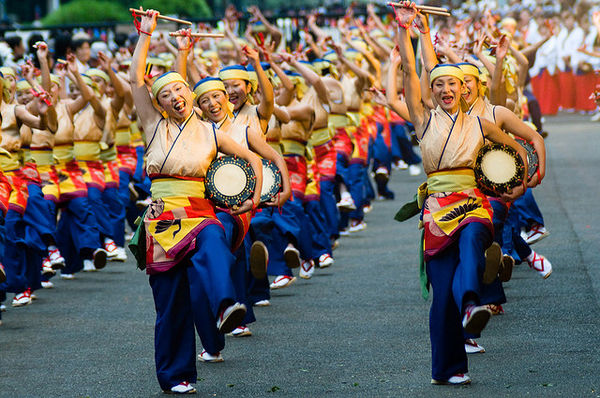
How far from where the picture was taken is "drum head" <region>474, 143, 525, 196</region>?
706cm

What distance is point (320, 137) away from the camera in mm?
12562

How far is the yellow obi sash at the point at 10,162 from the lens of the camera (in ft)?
33.0

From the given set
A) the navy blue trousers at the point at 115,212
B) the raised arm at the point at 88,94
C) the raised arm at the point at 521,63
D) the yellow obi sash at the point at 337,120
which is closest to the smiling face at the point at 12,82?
the raised arm at the point at 88,94

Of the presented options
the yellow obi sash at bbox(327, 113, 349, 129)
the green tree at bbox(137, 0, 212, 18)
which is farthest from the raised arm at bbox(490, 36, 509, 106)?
the green tree at bbox(137, 0, 212, 18)

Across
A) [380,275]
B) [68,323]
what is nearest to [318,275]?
[380,275]

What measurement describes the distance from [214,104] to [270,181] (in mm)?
850

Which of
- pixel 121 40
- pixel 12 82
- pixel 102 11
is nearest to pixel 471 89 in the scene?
pixel 12 82

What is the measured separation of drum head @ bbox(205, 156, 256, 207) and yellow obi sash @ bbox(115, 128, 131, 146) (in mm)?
7413

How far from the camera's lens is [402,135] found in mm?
18734

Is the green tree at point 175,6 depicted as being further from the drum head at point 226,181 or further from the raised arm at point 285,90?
the drum head at point 226,181

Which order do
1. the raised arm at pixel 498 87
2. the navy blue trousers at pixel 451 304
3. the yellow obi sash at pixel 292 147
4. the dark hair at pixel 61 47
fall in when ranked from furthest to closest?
the dark hair at pixel 61 47
the yellow obi sash at pixel 292 147
the raised arm at pixel 498 87
the navy blue trousers at pixel 451 304

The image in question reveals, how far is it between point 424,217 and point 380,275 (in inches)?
163

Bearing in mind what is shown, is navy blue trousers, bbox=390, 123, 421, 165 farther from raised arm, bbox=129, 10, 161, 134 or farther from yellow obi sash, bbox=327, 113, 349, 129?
raised arm, bbox=129, 10, 161, 134

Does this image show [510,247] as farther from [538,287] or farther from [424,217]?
[424,217]
